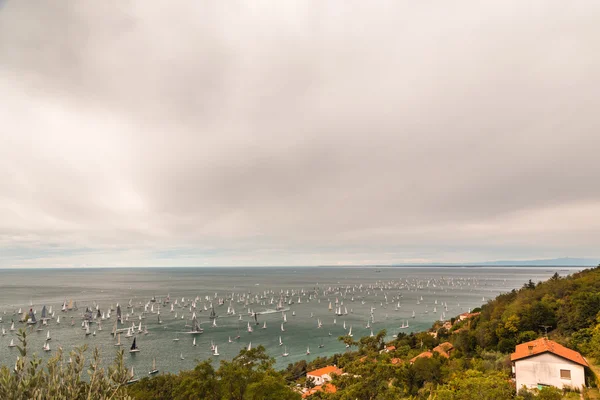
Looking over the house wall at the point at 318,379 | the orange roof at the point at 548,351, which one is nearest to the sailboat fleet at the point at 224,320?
the house wall at the point at 318,379

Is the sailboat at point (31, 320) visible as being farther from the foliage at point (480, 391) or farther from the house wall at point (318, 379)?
the foliage at point (480, 391)

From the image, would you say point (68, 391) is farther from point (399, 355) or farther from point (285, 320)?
point (285, 320)

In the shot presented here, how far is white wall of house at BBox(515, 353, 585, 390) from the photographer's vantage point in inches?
1051

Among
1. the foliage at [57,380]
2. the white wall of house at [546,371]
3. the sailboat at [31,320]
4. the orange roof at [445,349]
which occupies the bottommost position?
the sailboat at [31,320]

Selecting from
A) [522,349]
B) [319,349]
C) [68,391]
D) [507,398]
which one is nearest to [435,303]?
[319,349]

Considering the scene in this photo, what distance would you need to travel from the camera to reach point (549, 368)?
27.6m

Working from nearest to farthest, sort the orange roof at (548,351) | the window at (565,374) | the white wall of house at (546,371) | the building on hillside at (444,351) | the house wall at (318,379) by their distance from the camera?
the white wall of house at (546,371) → the window at (565,374) → the orange roof at (548,351) → the building on hillside at (444,351) → the house wall at (318,379)

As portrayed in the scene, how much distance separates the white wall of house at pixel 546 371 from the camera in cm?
2669

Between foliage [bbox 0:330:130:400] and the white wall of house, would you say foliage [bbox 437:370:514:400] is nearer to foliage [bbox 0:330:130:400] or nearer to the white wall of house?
the white wall of house

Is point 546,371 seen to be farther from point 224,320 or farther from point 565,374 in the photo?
point 224,320

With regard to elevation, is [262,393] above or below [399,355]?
above

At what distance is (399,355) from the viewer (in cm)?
Result: 4491

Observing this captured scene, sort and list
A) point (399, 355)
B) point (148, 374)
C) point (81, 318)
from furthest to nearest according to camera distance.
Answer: point (81, 318) < point (148, 374) < point (399, 355)

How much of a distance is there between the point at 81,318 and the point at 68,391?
12466cm
